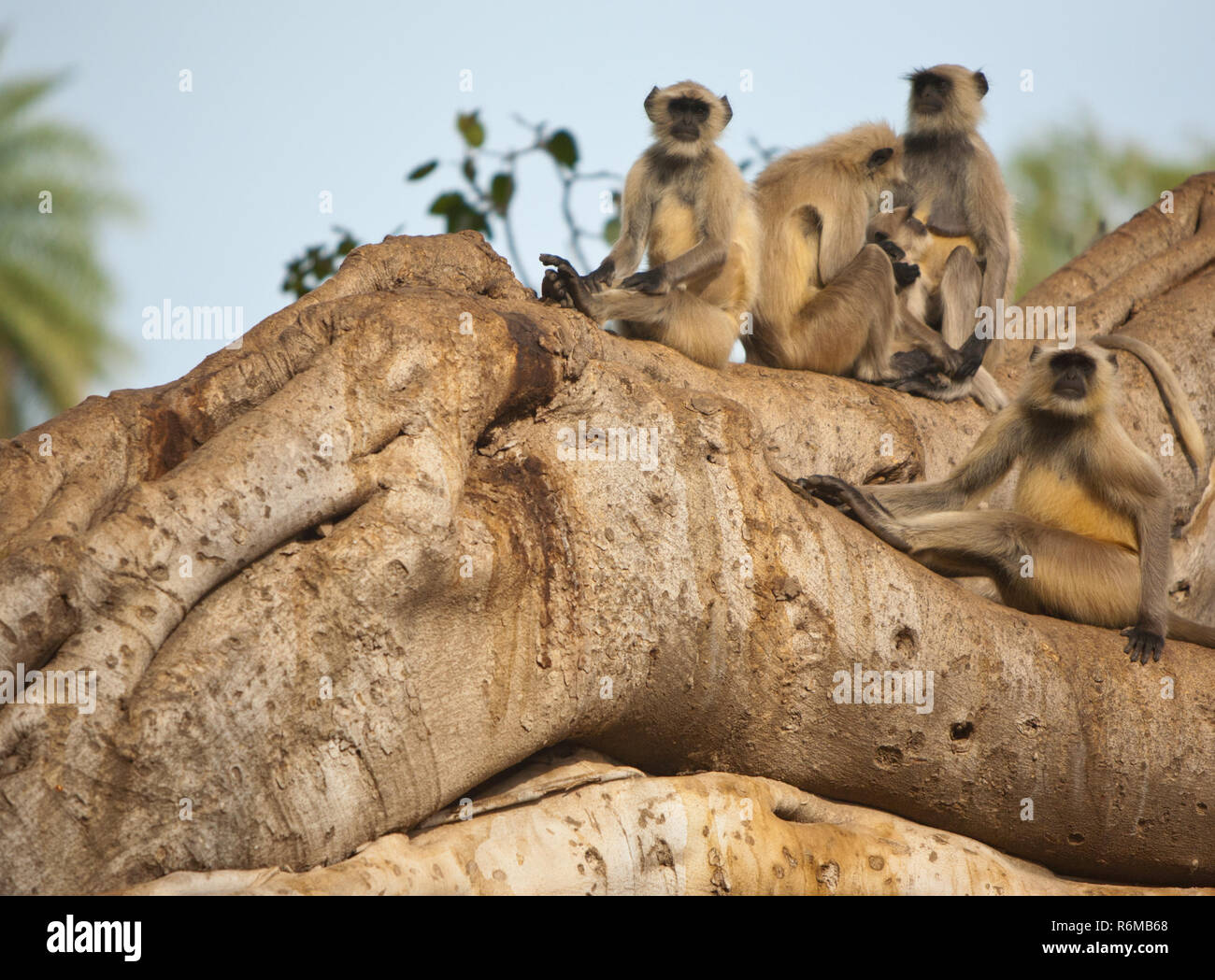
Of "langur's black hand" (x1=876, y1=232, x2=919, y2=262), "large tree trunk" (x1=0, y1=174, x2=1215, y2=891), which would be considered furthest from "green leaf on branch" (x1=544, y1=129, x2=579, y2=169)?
"large tree trunk" (x1=0, y1=174, x2=1215, y2=891)

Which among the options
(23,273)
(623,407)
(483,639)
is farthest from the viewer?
(23,273)

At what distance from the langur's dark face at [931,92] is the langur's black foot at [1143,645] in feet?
11.8

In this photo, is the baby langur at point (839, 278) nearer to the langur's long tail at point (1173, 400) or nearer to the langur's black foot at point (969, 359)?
the langur's black foot at point (969, 359)

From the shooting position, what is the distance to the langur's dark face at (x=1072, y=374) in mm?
4781

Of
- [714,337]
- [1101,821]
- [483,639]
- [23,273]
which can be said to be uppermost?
[23,273]

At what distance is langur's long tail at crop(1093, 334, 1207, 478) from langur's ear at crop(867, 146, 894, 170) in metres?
1.37

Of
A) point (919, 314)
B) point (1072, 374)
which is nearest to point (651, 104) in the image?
point (919, 314)

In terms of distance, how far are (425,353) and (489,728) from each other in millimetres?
1040

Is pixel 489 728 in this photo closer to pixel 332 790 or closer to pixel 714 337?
pixel 332 790

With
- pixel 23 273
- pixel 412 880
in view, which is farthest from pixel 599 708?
pixel 23 273

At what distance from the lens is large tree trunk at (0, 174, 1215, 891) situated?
117 inches

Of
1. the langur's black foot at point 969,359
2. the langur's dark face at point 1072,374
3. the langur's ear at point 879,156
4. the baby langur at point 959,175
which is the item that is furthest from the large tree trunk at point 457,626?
the baby langur at point 959,175

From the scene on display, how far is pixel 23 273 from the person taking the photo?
11.1 metres

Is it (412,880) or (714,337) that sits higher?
(714,337)
